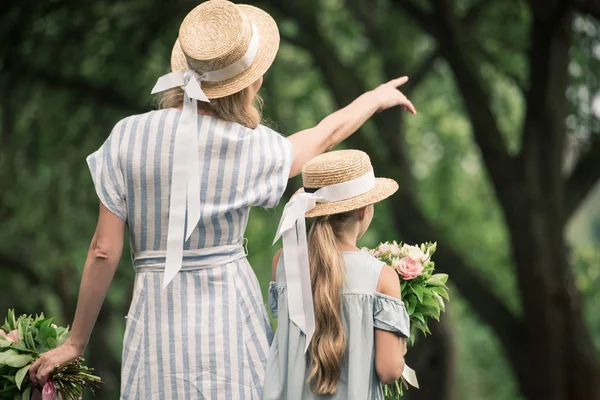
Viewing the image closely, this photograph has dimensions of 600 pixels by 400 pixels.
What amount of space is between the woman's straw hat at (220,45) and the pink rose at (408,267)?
0.74 m

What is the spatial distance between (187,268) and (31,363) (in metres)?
0.70

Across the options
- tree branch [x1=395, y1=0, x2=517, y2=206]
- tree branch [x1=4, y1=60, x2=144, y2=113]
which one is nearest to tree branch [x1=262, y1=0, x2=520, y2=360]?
tree branch [x1=395, y1=0, x2=517, y2=206]

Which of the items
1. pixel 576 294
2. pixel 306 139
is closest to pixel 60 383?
pixel 306 139

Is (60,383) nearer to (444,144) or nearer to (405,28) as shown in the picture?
(405,28)

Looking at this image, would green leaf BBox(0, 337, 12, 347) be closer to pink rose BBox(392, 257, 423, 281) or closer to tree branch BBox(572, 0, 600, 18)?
pink rose BBox(392, 257, 423, 281)

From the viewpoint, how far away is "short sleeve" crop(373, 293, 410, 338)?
322 centimetres

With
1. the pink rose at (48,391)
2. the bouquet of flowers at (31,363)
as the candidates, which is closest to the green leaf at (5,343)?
the bouquet of flowers at (31,363)

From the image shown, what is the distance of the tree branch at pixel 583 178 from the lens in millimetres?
10141

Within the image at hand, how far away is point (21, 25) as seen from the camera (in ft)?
31.8

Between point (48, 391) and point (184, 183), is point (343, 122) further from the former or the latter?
point (48, 391)

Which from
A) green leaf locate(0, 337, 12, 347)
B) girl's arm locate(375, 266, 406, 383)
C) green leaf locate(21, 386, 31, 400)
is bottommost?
green leaf locate(21, 386, 31, 400)

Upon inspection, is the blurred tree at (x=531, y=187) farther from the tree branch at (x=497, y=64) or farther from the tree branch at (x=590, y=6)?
the tree branch at (x=497, y=64)

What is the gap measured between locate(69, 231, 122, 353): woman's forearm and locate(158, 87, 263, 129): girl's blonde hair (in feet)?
1.58

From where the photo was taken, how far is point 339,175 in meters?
3.45
